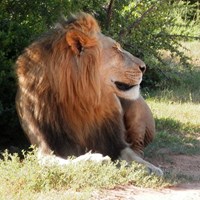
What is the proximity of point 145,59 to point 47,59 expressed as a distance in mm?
4823

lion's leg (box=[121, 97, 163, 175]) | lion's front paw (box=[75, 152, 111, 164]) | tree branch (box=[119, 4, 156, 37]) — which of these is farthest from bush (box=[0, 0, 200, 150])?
lion's front paw (box=[75, 152, 111, 164])

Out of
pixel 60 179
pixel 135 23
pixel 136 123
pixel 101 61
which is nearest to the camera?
pixel 60 179

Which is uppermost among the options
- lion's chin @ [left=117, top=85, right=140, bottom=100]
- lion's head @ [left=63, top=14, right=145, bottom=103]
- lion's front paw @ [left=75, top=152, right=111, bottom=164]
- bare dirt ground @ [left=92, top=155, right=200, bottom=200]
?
lion's head @ [left=63, top=14, right=145, bottom=103]

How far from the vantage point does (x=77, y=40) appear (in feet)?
18.1

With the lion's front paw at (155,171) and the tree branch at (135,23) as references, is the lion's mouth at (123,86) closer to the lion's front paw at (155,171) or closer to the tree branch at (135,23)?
the lion's front paw at (155,171)

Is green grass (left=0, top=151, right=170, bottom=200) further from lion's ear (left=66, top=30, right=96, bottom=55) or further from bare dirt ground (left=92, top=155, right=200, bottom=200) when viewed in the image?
lion's ear (left=66, top=30, right=96, bottom=55)

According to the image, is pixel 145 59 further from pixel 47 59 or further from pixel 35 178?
pixel 35 178

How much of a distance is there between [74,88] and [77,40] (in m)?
0.37

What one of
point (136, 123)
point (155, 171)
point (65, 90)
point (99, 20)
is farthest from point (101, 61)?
point (99, 20)

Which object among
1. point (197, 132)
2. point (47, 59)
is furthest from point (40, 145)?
point (197, 132)

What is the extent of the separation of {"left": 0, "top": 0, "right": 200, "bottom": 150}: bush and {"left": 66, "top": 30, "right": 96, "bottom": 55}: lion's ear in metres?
1.19

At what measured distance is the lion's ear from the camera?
548 centimetres

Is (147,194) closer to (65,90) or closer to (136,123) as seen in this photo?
(65,90)

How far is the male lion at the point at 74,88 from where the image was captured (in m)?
5.50
